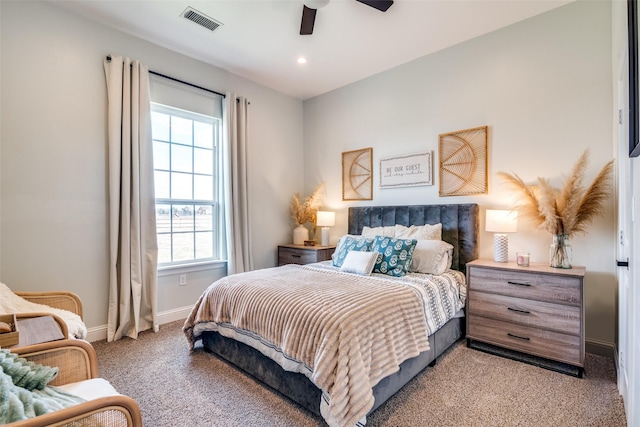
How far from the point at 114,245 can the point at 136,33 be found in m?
2.20

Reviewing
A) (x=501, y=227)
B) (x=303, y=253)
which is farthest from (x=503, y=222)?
(x=303, y=253)

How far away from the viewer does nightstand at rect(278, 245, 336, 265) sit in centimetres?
405

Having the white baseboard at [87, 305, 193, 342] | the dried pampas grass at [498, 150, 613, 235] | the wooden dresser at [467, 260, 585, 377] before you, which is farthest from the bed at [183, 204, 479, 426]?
the white baseboard at [87, 305, 193, 342]

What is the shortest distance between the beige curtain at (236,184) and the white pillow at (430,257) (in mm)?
2168

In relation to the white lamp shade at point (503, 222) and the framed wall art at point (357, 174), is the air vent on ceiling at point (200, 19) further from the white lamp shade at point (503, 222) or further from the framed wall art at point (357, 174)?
the white lamp shade at point (503, 222)

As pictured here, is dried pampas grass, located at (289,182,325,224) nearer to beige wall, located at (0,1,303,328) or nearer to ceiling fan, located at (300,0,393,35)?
beige wall, located at (0,1,303,328)

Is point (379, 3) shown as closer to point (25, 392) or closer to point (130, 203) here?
point (130, 203)

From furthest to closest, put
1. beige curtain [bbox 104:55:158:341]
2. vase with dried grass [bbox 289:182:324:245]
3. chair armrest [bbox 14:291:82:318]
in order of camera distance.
A: vase with dried grass [bbox 289:182:324:245] < beige curtain [bbox 104:55:158:341] < chair armrest [bbox 14:291:82:318]

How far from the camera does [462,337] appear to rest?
9.56 ft

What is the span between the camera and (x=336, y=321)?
5.48ft

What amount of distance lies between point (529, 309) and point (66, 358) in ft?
9.95

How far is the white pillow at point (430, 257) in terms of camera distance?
2.84 m

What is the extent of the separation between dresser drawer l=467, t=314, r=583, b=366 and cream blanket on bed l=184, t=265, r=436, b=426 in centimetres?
87

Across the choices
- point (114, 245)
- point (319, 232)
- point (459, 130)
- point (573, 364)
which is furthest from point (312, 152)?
point (573, 364)
